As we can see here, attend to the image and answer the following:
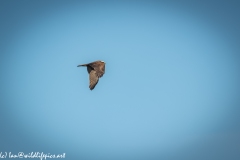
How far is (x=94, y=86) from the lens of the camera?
17750 millimetres

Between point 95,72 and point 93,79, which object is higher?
point 95,72

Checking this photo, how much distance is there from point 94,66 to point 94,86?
1.03 metres

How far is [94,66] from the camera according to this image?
18172 mm

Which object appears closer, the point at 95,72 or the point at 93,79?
the point at 93,79

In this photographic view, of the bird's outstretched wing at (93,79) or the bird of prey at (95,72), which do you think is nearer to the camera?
the bird's outstretched wing at (93,79)

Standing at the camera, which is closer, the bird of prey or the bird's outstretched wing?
the bird's outstretched wing
